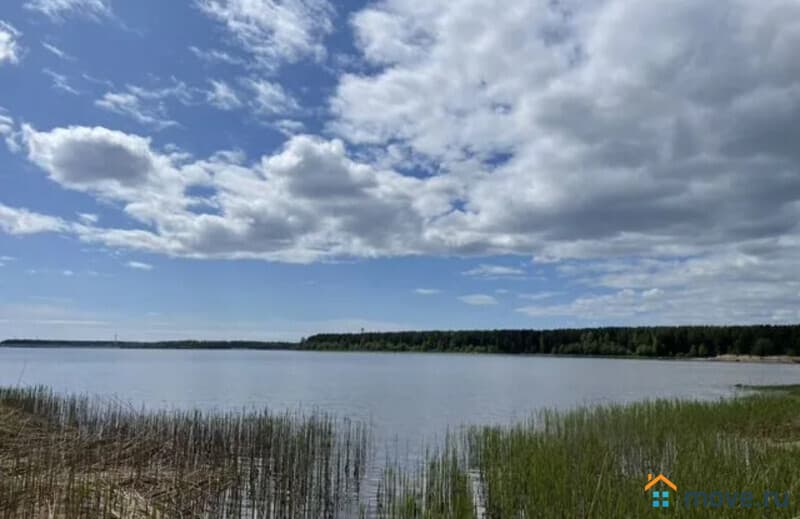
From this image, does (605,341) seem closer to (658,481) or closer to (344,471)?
(344,471)

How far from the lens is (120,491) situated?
802 centimetres

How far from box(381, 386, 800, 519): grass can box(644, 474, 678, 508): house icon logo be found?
13 cm

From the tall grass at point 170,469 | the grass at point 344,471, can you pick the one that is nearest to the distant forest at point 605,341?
the grass at point 344,471

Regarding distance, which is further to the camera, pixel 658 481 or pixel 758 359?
pixel 758 359

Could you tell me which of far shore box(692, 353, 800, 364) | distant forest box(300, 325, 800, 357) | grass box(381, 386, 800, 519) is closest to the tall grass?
grass box(381, 386, 800, 519)

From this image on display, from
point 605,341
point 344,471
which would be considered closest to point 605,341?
point 605,341

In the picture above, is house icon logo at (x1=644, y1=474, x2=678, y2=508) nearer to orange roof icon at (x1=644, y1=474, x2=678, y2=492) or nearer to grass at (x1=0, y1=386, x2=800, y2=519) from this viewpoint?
orange roof icon at (x1=644, y1=474, x2=678, y2=492)

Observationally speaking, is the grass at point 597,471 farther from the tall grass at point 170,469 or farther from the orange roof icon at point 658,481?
the tall grass at point 170,469

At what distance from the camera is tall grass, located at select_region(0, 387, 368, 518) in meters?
7.54

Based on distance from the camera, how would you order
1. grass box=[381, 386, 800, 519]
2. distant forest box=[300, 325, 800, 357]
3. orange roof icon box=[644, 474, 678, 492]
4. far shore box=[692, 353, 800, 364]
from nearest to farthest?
A: grass box=[381, 386, 800, 519]
orange roof icon box=[644, 474, 678, 492]
far shore box=[692, 353, 800, 364]
distant forest box=[300, 325, 800, 357]

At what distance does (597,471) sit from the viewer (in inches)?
381

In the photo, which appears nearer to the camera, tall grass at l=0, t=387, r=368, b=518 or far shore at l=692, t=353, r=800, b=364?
tall grass at l=0, t=387, r=368, b=518

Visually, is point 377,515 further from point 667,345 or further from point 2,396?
point 667,345

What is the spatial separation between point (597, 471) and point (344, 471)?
5573 mm
